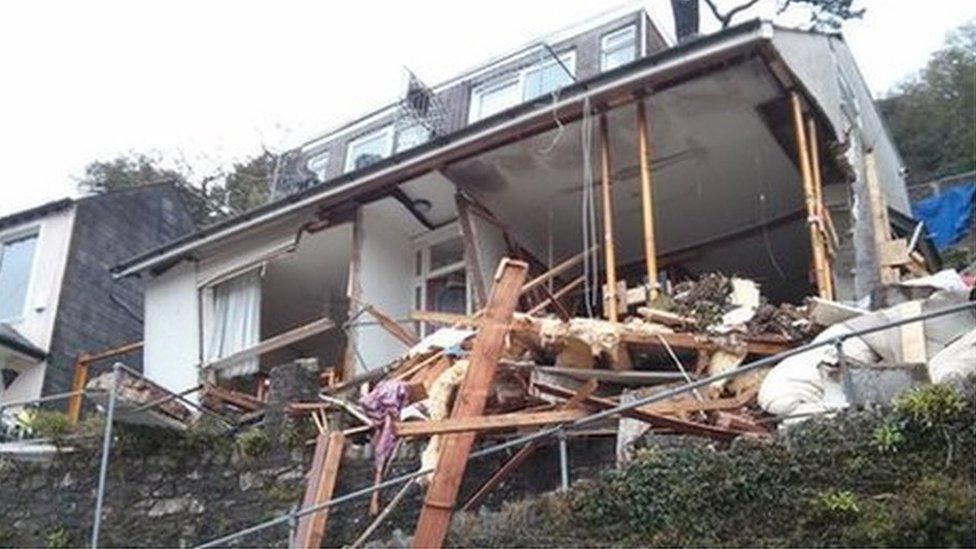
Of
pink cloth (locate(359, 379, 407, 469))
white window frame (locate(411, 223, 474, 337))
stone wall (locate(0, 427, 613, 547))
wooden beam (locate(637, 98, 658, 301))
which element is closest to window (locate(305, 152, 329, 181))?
white window frame (locate(411, 223, 474, 337))

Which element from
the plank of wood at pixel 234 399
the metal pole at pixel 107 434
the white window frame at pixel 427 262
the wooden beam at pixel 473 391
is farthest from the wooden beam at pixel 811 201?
the metal pole at pixel 107 434

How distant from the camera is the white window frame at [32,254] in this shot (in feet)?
59.6

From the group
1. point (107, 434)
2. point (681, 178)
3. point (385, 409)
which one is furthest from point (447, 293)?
point (107, 434)

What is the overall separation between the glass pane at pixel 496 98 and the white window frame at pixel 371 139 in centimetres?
182

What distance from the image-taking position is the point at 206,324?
14.1 m

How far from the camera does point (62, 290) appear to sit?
59.8 feet

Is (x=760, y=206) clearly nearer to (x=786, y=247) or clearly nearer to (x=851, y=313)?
(x=786, y=247)

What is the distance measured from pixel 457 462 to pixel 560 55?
11997 mm

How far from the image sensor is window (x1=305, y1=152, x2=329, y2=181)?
20.4 m

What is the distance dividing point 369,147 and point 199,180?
11.7 meters

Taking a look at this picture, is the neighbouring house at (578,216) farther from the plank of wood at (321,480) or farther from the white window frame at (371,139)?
the white window frame at (371,139)

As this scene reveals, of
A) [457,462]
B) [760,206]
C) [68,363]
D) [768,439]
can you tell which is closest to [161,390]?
[457,462]

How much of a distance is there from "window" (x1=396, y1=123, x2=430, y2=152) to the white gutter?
5.01 m

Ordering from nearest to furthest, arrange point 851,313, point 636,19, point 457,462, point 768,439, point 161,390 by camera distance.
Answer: point 768,439 < point 457,462 < point 851,313 < point 161,390 < point 636,19
